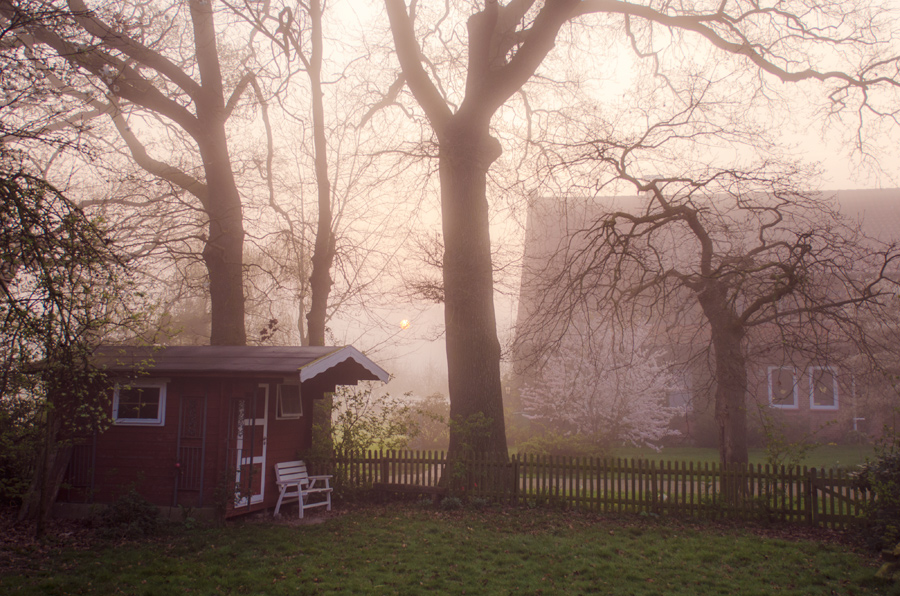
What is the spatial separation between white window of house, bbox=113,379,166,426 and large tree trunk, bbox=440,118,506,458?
547cm

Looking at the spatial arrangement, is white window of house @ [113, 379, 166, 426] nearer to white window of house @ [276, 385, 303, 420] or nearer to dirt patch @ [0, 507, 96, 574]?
dirt patch @ [0, 507, 96, 574]

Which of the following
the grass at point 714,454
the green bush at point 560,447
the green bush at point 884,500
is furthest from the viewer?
the grass at point 714,454

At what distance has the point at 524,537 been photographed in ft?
32.8

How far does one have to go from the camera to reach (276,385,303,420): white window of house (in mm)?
12523

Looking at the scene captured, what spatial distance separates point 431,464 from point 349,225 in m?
10.6

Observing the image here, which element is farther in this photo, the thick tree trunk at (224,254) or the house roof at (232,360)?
the thick tree trunk at (224,254)

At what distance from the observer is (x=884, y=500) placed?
971 cm

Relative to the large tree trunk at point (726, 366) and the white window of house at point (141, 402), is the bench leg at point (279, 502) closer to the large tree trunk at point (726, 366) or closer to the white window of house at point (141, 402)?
the white window of house at point (141, 402)

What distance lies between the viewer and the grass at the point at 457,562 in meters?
7.57

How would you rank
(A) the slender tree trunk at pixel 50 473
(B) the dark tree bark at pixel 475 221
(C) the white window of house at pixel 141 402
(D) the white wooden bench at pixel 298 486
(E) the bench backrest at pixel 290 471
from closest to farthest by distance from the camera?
(A) the slender tree trunk at pixel 50 473 → (C) the white window of house at pixel 141 402 → (D) the white wooden bench at pixel 298 486 → (E) the bench backrest at pixel 290 471 → (B) the dark tree bark at pixel 475 221

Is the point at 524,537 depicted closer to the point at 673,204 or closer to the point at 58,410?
the point at 673,204

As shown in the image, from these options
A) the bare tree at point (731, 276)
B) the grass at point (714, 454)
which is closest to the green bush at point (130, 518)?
the bare tree at point (731, 276)

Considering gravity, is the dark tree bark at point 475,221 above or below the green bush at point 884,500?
above

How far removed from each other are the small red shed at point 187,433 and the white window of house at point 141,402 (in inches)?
0.7
